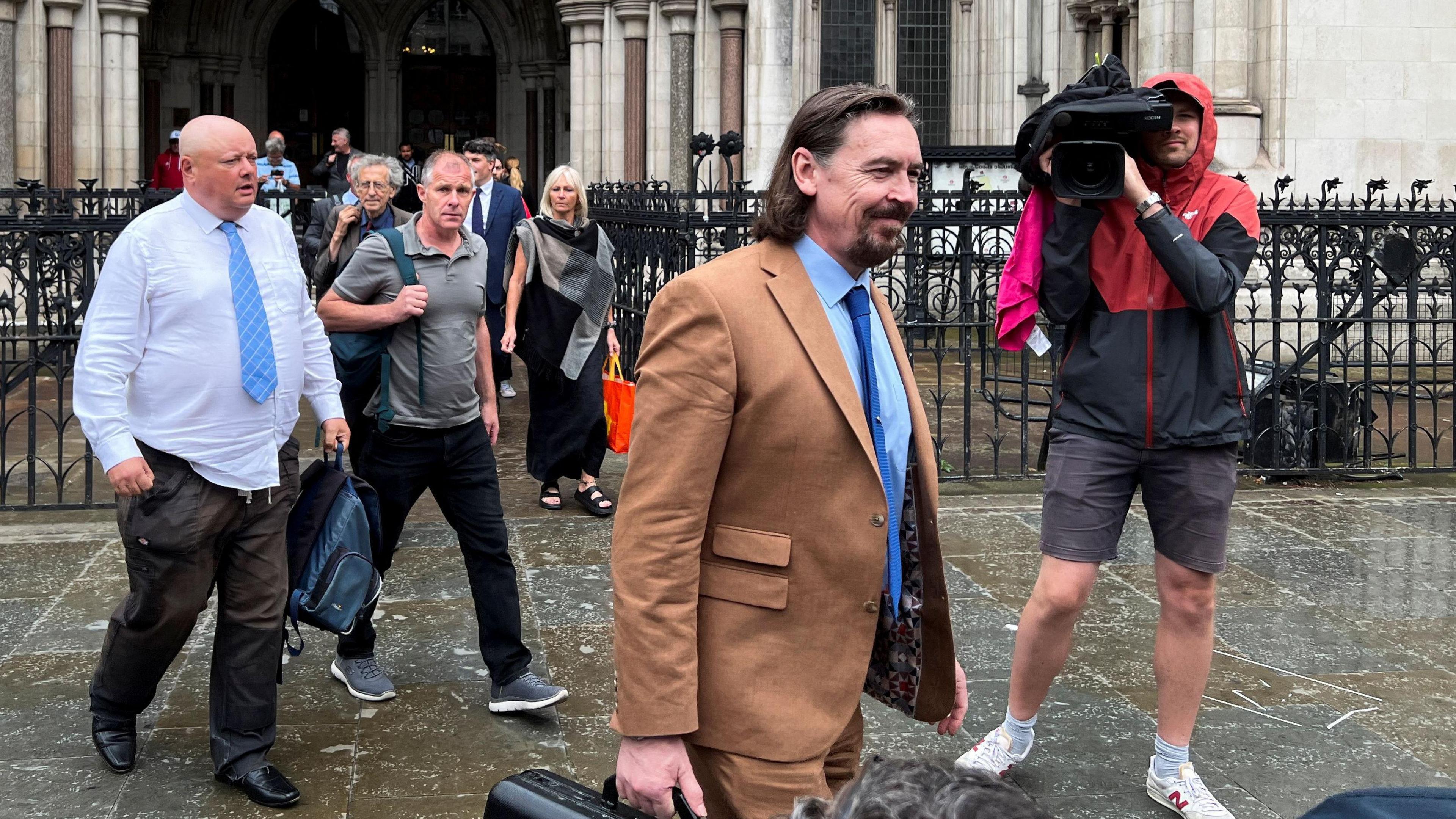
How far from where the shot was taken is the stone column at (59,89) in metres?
21.5

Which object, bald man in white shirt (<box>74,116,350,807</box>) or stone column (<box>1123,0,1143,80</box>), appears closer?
bald man in white shirt (<box>74,116,350,807</box>)

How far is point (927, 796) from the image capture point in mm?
1484

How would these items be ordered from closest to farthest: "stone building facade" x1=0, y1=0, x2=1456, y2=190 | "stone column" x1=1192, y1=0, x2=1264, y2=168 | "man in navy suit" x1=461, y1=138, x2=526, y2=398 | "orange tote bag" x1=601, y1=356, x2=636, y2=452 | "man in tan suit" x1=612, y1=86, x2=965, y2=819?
1. "man in tan suit" x1=612, y1=86, x2=965, y2=819
2. "orange tote bag" x1=601, y1=356, x2=636, y2=452
3. "man in navy suit" x1=461, y1=138, x2=526, y2=398
4. "stone column" x1=1192, y1=0, x2=1264, y2=168
5. "stone building facade" x1=0, y1=0, x2=1456, y2=190

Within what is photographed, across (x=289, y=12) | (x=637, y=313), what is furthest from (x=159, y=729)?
(x=289, y=12)

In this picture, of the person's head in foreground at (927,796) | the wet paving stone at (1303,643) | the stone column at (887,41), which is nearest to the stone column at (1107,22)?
the stone column at (887,41)

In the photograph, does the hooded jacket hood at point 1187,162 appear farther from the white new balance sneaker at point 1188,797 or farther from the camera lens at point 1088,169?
the white new balance sneaker at point 1188,797

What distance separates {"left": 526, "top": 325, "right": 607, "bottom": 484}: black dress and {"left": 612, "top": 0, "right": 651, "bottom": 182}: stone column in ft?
53.8

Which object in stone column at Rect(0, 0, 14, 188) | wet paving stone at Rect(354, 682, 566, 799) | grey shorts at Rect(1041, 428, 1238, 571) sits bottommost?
wet paving stone at Rect(354, 682, 566, 799)

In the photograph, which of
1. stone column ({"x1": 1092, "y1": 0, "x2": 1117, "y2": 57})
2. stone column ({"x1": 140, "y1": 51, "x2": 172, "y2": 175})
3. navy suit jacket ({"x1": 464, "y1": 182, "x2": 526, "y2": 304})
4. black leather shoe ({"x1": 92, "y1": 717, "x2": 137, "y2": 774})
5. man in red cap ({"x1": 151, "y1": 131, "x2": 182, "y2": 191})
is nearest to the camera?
black leather shoe ({"x1": 92, "y1": 717, "x2": 137, "y2": 774})

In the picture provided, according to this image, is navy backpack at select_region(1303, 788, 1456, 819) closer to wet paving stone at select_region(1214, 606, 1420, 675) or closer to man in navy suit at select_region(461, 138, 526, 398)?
wet paving stone at select_region(1214, 606, 1420, 675)

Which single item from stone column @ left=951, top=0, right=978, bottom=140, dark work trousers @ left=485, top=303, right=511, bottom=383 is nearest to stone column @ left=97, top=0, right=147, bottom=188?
stone column @ left=951, top=0, right=978, bottom=140

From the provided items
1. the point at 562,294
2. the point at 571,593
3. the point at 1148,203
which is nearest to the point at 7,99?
the point at 562,294

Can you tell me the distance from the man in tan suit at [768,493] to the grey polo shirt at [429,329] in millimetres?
2524

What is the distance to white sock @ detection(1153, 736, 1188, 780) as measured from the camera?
4371mm
